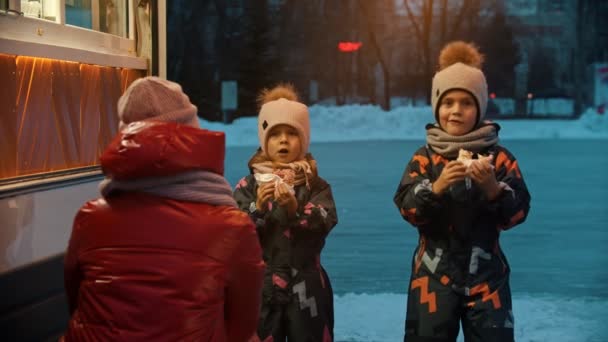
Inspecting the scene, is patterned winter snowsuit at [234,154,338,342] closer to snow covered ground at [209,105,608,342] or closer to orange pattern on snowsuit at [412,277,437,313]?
orange pattern on snowsuit at [412,277,437,313]

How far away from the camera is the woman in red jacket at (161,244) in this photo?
2.14m

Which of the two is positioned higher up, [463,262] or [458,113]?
[458,113]

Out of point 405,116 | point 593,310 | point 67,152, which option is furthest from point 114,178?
point 405,116

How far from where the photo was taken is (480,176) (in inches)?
137

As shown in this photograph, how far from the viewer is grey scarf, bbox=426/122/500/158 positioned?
12.2 ft

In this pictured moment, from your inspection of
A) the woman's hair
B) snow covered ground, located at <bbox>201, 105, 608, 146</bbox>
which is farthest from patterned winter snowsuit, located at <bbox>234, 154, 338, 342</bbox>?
snow covered ground, located at <bbox>201, 105, 608, 146</bbox>

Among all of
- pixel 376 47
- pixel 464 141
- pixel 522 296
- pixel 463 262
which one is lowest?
pixel 522 296

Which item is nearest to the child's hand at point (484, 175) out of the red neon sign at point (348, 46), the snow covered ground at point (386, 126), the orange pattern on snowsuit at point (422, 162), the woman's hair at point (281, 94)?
the orange pattern on snowsuit at point (422, 162)

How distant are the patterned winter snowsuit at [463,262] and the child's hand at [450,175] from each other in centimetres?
5

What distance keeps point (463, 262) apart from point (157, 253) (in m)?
1.79

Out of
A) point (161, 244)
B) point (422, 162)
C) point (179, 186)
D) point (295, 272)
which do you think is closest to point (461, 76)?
point (422, 162)

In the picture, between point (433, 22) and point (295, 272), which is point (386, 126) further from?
point (295, 272)

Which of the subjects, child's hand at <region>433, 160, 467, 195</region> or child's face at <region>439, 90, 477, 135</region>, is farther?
child's face at <region>439, 90, 477, 135</region>

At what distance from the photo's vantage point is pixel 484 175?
3.48 m
